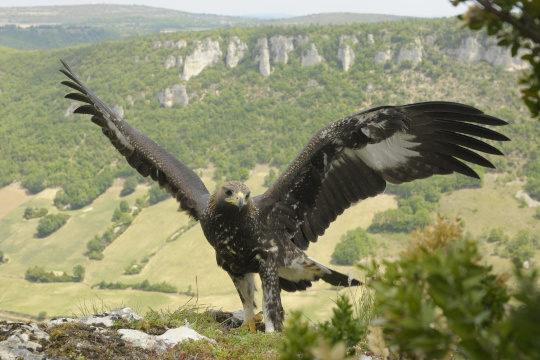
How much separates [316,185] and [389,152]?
96cm

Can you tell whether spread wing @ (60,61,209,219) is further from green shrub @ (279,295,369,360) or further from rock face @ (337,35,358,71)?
rock face @ (337,35,358,71)

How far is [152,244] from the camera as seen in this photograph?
103312 millimetres

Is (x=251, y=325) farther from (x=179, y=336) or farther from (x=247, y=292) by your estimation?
(x=179, y=336)

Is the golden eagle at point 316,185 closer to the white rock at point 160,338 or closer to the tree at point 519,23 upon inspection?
the white rock at point 160,338

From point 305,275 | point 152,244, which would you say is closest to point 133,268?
point 152,244

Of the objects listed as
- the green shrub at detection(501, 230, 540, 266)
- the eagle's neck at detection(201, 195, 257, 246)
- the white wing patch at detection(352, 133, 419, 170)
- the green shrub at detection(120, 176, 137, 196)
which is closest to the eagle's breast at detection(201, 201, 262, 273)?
the eagle's neck at detection(201, 195, 257, 246)

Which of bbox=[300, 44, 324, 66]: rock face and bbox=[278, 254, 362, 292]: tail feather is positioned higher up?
bbox=[278, 254, 362, 292]: tail feather

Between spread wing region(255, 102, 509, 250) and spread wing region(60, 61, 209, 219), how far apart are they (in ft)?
4.12

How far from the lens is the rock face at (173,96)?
145725 mm

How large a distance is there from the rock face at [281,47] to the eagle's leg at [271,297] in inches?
5833

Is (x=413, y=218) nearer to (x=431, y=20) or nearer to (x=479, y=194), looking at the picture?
(x=479, y=194)

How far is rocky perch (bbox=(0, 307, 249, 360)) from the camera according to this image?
458cm

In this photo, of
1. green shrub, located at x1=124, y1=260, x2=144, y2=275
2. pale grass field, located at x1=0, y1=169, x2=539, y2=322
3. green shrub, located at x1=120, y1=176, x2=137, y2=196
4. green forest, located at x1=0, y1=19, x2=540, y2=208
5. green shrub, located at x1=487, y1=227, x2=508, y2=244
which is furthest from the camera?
green shrub, located at x1=120, y1=176, x2=137, y2=196

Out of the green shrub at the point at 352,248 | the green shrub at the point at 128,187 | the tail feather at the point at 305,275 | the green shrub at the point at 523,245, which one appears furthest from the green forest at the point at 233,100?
the tail feather at the point at 305,275
